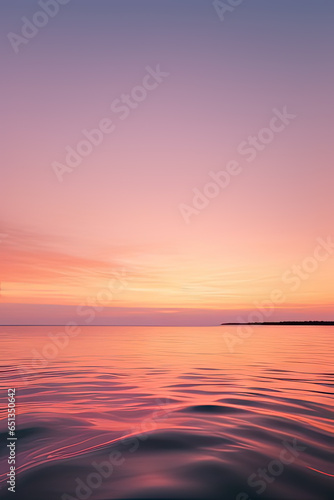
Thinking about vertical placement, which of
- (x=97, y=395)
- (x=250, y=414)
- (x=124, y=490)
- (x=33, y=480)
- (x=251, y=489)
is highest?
(x=97, y=395)

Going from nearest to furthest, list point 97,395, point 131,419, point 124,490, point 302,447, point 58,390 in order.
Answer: point 124,490 < point 302,447 < point 131,419 < point 97,395 < point 58,390

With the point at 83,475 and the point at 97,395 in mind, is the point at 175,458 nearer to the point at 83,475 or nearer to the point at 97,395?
the point at 83,475

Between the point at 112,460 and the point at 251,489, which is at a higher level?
the point at 112,460

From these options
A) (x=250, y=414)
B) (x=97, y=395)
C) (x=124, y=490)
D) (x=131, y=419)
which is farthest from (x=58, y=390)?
(x=124, y=490)

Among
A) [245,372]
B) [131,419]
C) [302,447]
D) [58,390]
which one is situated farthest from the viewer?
[245,372]

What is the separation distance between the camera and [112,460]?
18.3ft

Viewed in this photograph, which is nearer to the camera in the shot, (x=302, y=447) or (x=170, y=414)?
(x=302, y=447)

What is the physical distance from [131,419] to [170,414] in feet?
3.10

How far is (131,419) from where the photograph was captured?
8.16 metres

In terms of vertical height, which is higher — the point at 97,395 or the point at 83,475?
the point at 97,395

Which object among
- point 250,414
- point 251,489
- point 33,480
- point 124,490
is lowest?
point 251,489

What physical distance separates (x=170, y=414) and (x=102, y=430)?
185 cm

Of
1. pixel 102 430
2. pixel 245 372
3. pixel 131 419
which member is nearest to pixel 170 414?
pixel 131 419

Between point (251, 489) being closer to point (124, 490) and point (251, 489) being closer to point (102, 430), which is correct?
point (124, 490)
